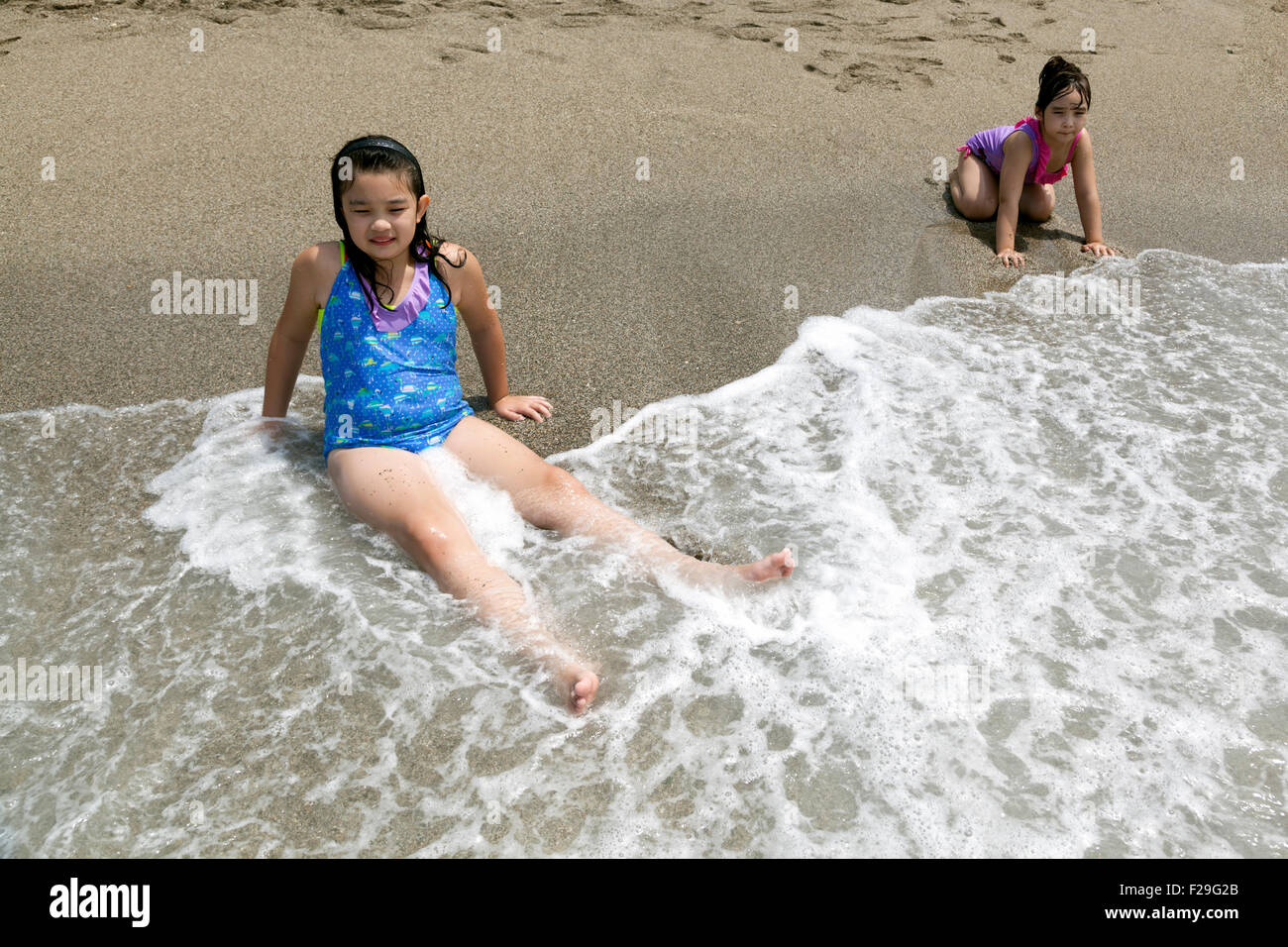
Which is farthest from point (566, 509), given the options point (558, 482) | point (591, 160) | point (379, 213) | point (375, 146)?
point (591, 160)

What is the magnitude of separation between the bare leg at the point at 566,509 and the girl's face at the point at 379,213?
639 millimetres

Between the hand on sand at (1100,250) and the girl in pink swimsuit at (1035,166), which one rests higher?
the girl in pink swimsuit at (1035,166)

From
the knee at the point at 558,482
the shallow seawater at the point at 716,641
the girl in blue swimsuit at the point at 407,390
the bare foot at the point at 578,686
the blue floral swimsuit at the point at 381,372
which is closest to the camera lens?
the shallow seawater at the point at 716,641

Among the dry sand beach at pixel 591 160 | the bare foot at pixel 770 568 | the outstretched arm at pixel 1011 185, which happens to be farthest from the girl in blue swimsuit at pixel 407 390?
the outstretched arm at pixel 1011 185

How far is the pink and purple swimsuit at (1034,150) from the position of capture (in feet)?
17.1

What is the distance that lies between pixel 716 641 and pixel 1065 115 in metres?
3.80

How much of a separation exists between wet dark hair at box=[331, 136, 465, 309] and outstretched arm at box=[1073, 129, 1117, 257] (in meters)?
3.53

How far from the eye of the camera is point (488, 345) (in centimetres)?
364

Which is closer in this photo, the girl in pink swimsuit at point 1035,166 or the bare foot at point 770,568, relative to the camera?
the bare foot at point 770,568

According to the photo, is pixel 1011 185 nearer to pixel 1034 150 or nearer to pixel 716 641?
pixel 1034 150

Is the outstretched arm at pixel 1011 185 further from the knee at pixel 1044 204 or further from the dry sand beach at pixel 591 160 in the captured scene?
the knee at pixel 1044 204

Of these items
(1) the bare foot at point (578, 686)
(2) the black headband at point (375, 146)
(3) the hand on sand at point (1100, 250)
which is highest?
(2) the black headband at point (375, 146)

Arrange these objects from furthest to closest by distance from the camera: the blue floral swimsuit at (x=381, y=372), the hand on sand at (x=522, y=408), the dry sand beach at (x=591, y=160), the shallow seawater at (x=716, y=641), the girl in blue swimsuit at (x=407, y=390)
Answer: the dry sand beach at (x=591, y=160)
the hand on sand at (x=522, y=408)
the blue floral swimsuit at (x=381, y=372)
the girl in blue swimsuit at (x=407, y=390)
the shallow seawater at (x=716, y=641)
